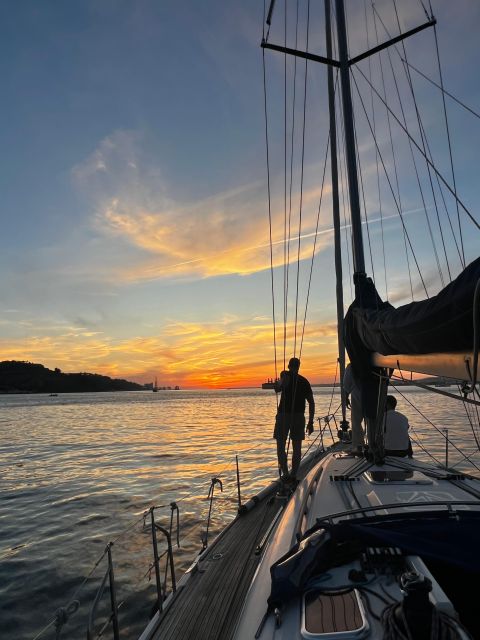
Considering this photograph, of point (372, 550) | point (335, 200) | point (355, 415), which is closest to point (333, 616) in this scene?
point (372, 550)

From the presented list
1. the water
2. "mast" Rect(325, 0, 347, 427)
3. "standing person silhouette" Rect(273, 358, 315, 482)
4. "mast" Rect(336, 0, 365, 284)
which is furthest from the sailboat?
"mast" Rect(325, 0, 347, 427)

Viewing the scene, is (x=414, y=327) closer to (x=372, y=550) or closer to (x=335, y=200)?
(x=372, y=550)

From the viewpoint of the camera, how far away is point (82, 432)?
31938 mm

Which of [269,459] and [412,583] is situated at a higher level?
[412,583]

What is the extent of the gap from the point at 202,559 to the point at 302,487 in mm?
1514

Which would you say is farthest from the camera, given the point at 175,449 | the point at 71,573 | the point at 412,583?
the point at 175,449

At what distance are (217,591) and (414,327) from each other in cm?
338

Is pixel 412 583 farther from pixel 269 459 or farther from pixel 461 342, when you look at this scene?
pixel 269 459

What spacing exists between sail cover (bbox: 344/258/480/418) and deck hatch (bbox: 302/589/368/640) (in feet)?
5.44

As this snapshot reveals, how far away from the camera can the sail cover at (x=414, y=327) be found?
270 centimetres

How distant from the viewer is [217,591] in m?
4.74

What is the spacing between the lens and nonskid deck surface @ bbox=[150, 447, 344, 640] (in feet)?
13.3

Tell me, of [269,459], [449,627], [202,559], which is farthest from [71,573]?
[269,459]

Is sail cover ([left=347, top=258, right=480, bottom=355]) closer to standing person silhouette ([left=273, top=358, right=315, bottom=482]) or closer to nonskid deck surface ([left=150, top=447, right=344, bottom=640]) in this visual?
nonskid deck surface ([left=150, top=447, right=344, bottom=640])
